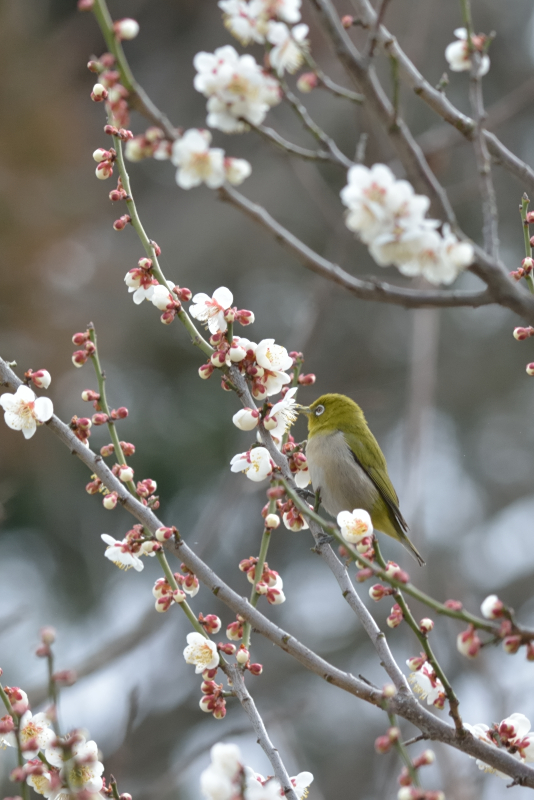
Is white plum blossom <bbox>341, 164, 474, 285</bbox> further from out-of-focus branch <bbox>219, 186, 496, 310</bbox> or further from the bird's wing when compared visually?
the bird's wing

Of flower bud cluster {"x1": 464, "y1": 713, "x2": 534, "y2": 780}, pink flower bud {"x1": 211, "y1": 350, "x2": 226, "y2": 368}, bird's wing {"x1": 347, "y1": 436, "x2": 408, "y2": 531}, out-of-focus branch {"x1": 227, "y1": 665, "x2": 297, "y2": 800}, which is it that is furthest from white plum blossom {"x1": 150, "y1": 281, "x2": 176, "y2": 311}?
bird's wing {"x1": 347, "y1": 436, "x2": 408, "y2": 531}

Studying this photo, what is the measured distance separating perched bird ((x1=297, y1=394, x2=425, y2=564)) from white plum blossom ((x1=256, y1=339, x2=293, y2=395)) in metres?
1.20

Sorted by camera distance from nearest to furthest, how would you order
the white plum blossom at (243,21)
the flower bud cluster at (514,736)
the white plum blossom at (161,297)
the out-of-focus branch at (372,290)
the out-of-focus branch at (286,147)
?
the out-of-focus branch at (372,290)
the out-of-focus branch at (286,147)
the white plum blossom at (243,21)
the flower bud cluster at (514,736)
the white plum blossom at (161,297)

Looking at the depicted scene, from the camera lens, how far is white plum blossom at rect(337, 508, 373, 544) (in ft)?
5.07

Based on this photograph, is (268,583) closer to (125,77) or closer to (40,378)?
(40,378)

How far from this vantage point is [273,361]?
183cm

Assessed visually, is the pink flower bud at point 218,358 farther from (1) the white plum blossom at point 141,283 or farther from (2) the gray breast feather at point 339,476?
(2) the gray breast feather at point 339,476

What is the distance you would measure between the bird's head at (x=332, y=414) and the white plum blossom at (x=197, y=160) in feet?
6.60

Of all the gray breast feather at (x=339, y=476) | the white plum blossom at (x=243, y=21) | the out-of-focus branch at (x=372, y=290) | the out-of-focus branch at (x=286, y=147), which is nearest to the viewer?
the out-of-focus branch at (x=372, y=290)

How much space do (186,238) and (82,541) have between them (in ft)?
10.9

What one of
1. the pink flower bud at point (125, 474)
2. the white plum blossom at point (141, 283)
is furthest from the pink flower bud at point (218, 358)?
the pink flower bud at point (125, 474)

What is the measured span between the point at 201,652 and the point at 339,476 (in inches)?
60.5

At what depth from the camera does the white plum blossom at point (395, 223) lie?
1097mm

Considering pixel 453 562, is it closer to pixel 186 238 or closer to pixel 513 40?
pixel 186 238
